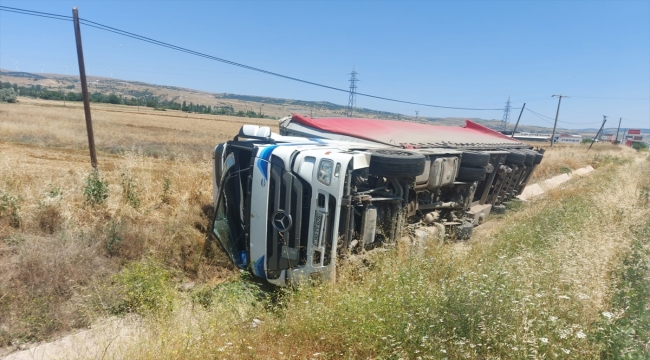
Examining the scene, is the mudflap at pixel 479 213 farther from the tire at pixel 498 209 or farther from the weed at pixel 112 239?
the weed at pixel 112 239

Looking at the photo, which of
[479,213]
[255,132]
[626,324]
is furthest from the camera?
[479,213]

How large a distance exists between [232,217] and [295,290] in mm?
1683

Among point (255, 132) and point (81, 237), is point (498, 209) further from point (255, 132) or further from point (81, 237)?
point (81, 237)

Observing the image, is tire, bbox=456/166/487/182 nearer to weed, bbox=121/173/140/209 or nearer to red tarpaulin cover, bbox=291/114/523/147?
red tarpaulin cover, bbox=291/114/523/147

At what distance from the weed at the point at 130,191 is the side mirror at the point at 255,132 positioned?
8.49ft

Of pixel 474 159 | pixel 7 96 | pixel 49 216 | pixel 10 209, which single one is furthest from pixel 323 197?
pixel 7 96

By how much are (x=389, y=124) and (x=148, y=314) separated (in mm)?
6440

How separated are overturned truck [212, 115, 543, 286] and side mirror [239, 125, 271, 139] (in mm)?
17

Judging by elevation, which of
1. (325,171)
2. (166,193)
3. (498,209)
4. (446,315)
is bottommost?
(498,209)

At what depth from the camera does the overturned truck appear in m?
4.60

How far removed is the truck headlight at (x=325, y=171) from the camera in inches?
180

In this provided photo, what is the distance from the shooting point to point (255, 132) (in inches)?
242

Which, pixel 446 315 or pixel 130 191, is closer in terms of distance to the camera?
pixel 446 315

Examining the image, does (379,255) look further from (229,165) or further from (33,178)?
(33,178)
